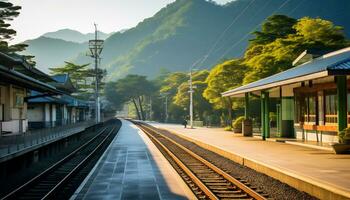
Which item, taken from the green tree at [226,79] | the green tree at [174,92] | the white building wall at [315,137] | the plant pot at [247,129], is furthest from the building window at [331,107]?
the green tree at [174,92]

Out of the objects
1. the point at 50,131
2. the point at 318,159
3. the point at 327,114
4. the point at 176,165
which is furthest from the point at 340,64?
the point at 50,131

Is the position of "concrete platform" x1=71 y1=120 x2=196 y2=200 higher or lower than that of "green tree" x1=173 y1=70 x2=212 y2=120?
lower

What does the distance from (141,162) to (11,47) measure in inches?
1771

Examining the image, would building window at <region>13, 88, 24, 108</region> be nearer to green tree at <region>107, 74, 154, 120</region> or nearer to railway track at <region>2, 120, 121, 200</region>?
railway track at <region>2, 120, 121, 200</region>

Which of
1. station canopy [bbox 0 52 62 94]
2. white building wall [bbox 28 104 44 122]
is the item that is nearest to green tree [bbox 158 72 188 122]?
white building wall [bbox 28 104 44 122]

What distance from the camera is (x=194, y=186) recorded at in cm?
1451

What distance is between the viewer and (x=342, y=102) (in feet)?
66.1

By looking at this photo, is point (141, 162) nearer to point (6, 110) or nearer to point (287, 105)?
point (6, 110)

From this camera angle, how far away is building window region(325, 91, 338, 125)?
75.6 feet

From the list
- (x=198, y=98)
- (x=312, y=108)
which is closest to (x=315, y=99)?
(x=312, y=108)

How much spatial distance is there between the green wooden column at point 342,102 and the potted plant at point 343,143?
33.1 inches

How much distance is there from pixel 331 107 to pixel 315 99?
7.08ft

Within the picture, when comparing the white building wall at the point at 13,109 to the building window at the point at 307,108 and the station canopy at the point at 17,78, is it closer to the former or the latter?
the station canopy at the point at 17,78

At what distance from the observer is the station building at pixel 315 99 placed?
2017cm
